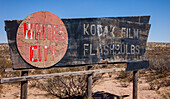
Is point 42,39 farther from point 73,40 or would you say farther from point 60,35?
point 73,40

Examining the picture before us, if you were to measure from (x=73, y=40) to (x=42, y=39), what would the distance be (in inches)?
40.1

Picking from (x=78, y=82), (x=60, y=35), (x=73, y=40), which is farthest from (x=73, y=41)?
(x=78, y=82)

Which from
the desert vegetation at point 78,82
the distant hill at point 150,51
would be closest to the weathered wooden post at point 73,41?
the desert vegetation at point 78,82

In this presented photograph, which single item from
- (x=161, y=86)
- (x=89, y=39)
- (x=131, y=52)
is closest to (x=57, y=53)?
(x=89, y=39)

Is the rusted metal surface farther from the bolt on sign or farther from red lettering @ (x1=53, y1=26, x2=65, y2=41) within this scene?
red lettering @ (x1=53, y1=26, x2=65, y2=41)

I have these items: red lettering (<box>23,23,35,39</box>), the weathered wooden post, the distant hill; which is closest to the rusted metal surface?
the weathered wooden post

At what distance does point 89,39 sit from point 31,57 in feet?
6.54

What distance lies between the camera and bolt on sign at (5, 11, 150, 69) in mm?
3877

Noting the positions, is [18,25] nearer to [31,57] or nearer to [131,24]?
[31,57]

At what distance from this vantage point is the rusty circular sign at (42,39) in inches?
153

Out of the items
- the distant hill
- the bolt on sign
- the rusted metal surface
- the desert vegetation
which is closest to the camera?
the bolt on sign

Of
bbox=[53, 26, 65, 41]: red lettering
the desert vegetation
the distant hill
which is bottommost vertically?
the desert vegetation

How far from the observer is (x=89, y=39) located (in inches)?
196

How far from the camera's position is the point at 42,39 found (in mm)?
4102
